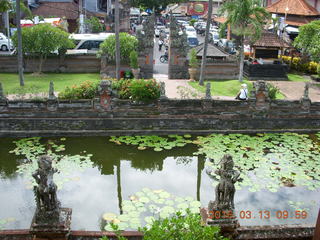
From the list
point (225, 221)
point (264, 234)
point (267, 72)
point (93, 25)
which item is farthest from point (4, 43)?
point (264, 234)

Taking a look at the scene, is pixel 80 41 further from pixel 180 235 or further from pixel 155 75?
pixel 180 235

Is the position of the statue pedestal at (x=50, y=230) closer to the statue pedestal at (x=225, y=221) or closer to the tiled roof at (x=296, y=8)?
the statue pedestal at (x=225, y=221)

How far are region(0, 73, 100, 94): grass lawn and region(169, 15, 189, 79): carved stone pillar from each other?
5202 millimetres

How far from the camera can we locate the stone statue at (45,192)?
292 inches

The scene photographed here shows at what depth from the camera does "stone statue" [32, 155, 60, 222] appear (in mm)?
7414

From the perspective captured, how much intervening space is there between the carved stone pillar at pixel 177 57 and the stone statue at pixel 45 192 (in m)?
18.9

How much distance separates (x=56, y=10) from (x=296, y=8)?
1025 inches

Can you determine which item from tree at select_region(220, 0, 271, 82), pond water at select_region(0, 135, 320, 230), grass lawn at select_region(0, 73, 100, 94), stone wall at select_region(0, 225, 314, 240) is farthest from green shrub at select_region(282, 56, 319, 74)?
stone wall at select_region(0, 225, 314, 240)

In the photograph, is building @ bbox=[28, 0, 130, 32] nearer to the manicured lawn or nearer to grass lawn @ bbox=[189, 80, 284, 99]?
grass lawn @ bbox=[189, 80, 284, 99]

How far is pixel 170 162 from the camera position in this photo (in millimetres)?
13844

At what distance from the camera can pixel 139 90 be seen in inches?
625

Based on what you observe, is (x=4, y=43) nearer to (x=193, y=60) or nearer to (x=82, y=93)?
(x=193, y=60)
